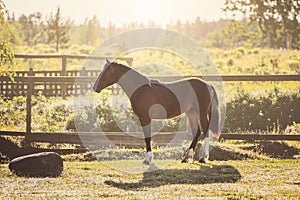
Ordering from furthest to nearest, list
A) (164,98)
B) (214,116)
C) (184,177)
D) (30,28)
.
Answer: (30,28), (214,116), (164,98), (184,177)

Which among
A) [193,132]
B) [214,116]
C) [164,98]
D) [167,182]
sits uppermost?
[164,98]

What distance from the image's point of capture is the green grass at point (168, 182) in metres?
8.24

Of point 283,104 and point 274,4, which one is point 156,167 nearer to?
point 283,104

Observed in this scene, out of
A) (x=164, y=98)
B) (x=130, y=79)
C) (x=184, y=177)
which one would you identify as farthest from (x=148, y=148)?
(x=184, y=177)

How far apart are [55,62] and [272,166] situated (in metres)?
35.1

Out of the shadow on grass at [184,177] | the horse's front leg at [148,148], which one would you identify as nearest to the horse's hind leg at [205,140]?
the shadow on grass at [184,177]

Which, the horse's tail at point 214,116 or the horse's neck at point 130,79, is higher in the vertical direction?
the horse's neck at point 130,79

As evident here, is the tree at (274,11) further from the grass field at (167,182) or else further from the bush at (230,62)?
the grass field at (167,182)

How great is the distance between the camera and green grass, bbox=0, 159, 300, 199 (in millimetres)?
8242

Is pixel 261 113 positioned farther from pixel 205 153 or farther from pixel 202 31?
pixel 202 31

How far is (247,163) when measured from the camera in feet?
37.5

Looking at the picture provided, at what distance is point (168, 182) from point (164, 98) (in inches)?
98.3

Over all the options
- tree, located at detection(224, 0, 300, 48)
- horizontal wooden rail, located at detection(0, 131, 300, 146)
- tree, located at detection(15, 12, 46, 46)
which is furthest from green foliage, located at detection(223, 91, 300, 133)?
tree, located at detection(15, 12, 46, 46)

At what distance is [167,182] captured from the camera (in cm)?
938
